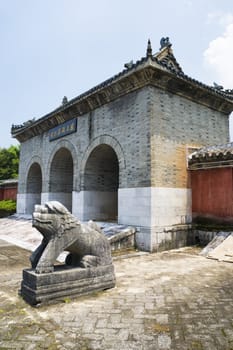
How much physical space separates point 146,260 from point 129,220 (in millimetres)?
1769

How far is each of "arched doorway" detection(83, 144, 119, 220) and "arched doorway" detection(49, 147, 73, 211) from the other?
2.43 meters

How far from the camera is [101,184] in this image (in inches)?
424

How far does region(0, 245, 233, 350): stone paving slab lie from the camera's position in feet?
8.81

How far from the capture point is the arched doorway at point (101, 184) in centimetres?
1022

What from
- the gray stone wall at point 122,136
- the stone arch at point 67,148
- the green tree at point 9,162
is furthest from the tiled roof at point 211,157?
the green tree at point 9,162

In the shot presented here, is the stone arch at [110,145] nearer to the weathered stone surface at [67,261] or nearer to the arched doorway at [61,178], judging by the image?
the arched doorway at [61,178]

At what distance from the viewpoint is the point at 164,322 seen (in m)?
3.11

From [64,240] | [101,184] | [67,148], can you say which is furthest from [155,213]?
[67,148]

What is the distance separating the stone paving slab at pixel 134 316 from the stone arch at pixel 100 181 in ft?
17.7

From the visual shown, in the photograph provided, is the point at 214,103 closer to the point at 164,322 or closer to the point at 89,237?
the point at 89,237

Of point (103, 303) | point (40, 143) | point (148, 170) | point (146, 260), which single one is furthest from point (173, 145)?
point (40, 143)

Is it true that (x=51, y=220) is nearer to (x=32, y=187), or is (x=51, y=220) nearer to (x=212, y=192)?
(x=212, y=192)

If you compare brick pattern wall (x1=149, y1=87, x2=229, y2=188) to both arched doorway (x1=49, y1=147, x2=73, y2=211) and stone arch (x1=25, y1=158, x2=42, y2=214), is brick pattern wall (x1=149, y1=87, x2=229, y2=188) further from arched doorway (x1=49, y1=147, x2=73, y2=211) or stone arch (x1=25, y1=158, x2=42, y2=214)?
stone arch (x1=25, y1=158, x2=42, y2=214)

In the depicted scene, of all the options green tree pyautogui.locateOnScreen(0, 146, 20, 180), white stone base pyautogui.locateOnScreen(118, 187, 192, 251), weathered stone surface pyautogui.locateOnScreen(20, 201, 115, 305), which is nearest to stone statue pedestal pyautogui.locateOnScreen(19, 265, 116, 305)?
weathered stone surface pyautogui.locateOnScreen(20, 201, 115, 305)
